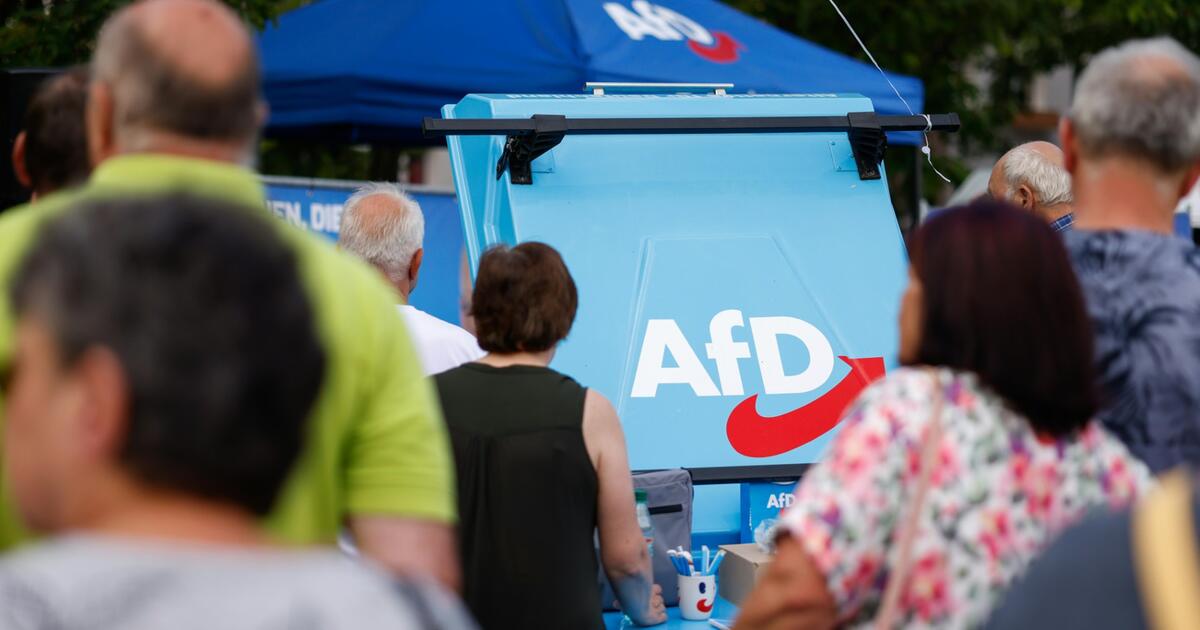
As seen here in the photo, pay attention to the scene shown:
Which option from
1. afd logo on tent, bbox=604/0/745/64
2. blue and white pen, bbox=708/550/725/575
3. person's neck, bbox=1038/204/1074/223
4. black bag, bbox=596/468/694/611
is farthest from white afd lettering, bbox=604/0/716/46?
blue and white pen, bbox=708/550/725/575

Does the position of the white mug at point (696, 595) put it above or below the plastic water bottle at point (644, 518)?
below

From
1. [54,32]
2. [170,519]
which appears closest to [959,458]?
[170,519]

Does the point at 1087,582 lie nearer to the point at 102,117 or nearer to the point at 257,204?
the point at 257,204

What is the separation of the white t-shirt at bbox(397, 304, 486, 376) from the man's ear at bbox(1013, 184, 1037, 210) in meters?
1.81

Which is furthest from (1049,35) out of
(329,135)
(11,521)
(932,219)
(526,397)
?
(11,521)

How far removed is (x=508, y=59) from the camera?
28.0 ft

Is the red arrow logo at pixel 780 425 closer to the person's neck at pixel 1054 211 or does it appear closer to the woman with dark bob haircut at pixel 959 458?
the person's neck at pixel 1054 211

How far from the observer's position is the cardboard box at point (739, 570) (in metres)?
3.69

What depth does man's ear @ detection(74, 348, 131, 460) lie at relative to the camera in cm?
126

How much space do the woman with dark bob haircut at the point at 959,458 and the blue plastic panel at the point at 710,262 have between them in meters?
2.23

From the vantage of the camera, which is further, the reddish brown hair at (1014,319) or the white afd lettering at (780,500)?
the white afd lettering at (780,500)

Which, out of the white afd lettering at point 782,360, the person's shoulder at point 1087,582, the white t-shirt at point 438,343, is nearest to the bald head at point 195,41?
the person's shoulder at point 1087,582

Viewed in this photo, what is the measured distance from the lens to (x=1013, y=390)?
2.08m

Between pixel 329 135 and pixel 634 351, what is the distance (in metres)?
5.68
